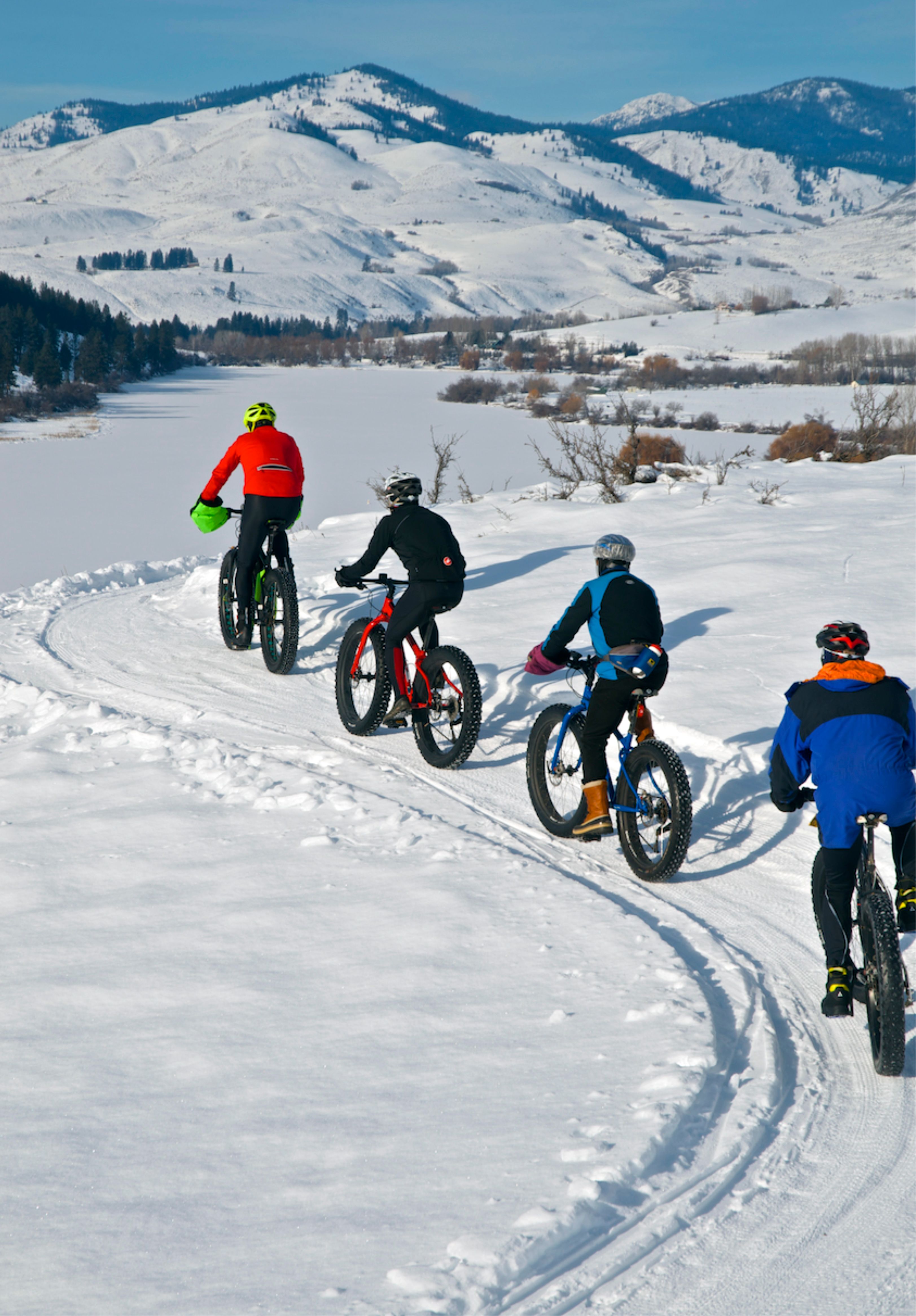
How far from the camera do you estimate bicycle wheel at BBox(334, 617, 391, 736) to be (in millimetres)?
7539

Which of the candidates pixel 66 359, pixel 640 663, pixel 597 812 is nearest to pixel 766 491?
pixel 640 663

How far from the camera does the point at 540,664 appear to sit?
596 centimetres

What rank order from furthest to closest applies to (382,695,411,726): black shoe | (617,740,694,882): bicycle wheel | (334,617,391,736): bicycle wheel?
(334,617,391,736): bicycle wheel
(382,695,411,726): black shoe
(617,740,694,882): bicycle wheel

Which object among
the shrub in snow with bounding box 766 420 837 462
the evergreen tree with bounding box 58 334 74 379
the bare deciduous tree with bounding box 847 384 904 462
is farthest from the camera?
the evergreen tree with bounding box 58 334 74 379

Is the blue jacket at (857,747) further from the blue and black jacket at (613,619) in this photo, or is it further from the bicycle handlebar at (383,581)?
the bicycle handlebar at (383,581)

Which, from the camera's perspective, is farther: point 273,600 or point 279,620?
point 279,620

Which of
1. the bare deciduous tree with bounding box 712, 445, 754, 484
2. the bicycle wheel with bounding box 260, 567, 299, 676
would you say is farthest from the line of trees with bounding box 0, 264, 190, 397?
the bicycle wheel with bounding box 260, 567, 299, 676

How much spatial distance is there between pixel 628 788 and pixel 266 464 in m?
5.30

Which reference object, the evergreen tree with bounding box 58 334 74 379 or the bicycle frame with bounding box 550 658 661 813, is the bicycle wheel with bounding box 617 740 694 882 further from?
the evergreen tree with bounding box 58 334 74 379

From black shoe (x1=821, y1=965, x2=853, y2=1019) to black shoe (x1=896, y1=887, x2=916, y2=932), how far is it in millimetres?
288

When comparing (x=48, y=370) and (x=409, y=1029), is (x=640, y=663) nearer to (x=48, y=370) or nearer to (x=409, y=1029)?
(x=409, y=1029)

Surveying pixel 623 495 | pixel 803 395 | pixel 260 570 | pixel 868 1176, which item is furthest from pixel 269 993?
pixel 803 395

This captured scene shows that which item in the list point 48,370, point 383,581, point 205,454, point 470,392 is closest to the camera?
point 383,581

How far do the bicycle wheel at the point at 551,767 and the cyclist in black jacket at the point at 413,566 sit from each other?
4.74 feet
